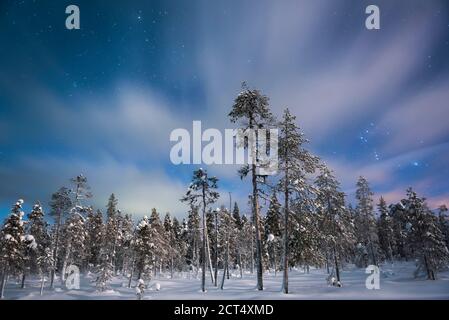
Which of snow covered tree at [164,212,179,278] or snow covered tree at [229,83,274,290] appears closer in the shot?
snow covered tree at [229,83,274,290]

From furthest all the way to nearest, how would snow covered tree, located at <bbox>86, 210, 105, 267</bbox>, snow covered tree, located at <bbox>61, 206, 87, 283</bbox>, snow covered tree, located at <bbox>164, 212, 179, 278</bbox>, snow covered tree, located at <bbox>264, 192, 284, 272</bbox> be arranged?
1. snow covered tree, located at <bbox>164, 212, 179, 278</bbox>
2. snow covered tree, located at <bbox>86, 210, 105, 267</bbox>
3. snow covered tree, located at <bbox>61, 206, 87, 283</bbox>
4. snow covered tree, located at <bbox>264, 192, 284, 272</bbox>

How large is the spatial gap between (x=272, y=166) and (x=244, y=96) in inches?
227

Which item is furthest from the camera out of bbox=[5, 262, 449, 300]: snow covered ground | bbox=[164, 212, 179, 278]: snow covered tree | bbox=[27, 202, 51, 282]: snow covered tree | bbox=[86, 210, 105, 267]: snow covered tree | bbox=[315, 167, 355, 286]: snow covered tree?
bbox=[164, 212, 179, 278]: snow covered tree

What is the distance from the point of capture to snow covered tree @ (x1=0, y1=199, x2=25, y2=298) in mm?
34062

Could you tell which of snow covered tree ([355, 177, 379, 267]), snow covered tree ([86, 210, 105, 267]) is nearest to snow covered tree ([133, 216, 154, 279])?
snow covered tree ([86, 210, 105, 267])

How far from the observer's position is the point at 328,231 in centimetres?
3297

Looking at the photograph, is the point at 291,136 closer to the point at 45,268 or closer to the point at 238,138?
the point at 238,138

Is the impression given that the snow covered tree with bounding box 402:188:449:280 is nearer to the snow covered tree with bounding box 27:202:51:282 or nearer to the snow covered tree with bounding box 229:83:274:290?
the snow covered tree with bounding box 229:83:274:290

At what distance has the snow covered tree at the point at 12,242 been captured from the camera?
112ft

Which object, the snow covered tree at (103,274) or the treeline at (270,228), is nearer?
the treeline at (270,228)

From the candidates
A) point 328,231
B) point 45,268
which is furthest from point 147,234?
point 328,231

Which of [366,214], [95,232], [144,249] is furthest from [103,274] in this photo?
[366,214]

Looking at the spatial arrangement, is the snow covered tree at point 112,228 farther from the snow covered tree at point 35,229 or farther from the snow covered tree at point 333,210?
the snow covered tree at point 333,210

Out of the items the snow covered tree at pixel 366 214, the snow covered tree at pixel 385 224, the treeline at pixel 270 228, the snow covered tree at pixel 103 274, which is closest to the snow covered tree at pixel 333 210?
the treeline at pixel 270 228
